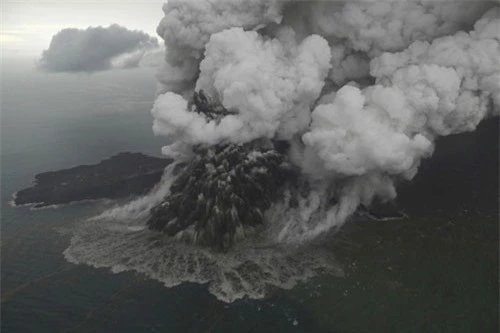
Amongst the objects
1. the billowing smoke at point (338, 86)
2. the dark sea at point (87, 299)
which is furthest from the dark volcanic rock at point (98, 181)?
the billowing smoke at point (338, 86)

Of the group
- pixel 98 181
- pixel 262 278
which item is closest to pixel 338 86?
pixel 262 278

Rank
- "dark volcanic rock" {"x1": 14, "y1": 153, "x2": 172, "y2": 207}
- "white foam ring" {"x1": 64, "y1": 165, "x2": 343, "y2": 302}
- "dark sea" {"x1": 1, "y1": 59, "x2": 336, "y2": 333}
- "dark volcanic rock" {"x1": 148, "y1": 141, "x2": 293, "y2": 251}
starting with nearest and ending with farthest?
"dark sea" {"x1": 1, "y1": 59, "x2": 336, "y2": 333}
"white foam ring" {"x1": 64, "y1": 165, "x2": 343, "y2": 302}
"dark volcanic rock" {"x1": 148, "y1": 141, "x2": 293, "y2": 251}
"dark volcanic rock" {"x1": 14, "y1": 153, "x2": 172, "y2": 207}

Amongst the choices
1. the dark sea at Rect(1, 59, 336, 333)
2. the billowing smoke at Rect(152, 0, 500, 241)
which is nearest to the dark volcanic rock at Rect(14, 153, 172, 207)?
the dark sea at Rect(1, 59, 336, 333)

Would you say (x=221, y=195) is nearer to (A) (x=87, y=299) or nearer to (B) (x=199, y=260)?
(B) (x=199, y=260)

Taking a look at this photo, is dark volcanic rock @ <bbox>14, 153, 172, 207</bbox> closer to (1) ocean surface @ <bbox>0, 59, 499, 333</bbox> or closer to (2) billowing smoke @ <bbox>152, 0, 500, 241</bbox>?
(1) ocean surface @ <bbox>0, 59, 499, 333</bbox>

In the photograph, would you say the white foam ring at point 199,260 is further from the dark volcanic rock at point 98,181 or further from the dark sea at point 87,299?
the dark volcanic rock at point 98,181

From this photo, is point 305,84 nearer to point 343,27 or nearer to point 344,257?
point 343,27
